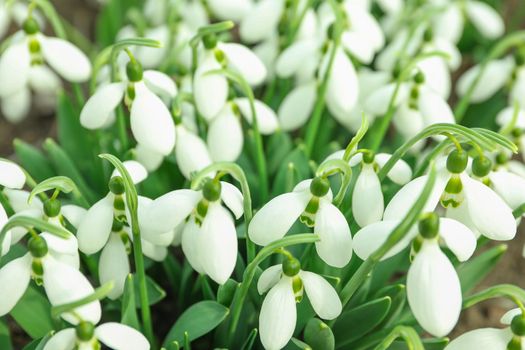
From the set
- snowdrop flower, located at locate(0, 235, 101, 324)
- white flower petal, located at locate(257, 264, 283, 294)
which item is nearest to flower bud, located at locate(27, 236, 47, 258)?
snowdrop flower, located at locate(0, 235, 101, 324)

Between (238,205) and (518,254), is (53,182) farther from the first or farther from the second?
(518,254)

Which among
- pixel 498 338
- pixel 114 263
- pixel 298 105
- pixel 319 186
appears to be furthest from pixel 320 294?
pixel 298 105

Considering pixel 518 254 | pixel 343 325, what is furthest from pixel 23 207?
pixel 518 254

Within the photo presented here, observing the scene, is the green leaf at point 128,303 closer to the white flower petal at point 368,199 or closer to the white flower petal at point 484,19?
the white flower petal at point 368,199

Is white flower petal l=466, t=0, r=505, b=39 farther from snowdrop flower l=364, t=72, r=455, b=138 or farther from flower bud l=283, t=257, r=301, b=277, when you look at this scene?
flower bud l=283, t=257, r=301, b=277

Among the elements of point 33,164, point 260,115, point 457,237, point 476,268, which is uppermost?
point 457,237

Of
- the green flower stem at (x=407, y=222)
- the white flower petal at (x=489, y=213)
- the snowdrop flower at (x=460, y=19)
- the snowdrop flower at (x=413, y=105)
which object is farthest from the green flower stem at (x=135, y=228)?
the snowdrop flower at (x=460, y=19)

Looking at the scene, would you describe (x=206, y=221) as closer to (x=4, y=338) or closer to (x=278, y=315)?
(x=278, y=315)

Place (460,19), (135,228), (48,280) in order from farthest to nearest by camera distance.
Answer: (460,19) → (135,228) → (48,280)
